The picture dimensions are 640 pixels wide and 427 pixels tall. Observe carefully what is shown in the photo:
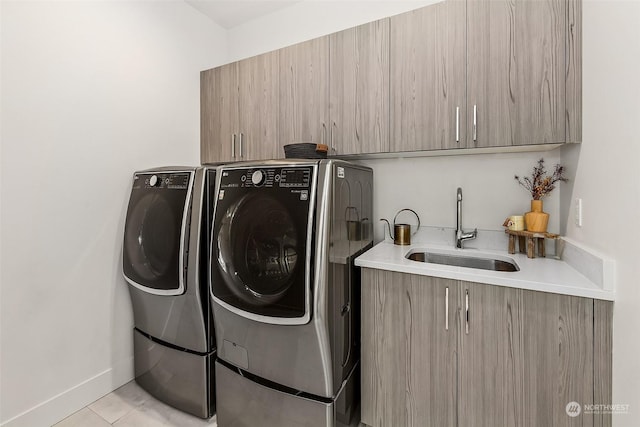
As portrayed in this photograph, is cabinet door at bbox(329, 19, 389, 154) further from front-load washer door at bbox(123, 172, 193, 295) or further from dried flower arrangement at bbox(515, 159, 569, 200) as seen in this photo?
front-load washer door at bbox(123, 172, 193, 295)

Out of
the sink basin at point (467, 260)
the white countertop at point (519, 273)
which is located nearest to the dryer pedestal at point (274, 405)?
the white countertop at point (519, 273)

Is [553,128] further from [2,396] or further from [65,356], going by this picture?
[2,396]

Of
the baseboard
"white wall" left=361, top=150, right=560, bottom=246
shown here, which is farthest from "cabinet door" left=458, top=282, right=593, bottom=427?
the baseboard

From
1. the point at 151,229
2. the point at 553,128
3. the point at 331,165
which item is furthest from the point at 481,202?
the point at 151,229

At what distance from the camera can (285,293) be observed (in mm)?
1285

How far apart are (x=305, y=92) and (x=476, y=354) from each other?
1775 mm

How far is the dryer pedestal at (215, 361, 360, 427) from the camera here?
1.32 meters

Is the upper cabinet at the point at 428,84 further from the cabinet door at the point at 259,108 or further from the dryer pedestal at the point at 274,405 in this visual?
the dryer pedestal at the point at 274,405

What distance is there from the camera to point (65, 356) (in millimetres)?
1673

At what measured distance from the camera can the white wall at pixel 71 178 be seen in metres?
1.47

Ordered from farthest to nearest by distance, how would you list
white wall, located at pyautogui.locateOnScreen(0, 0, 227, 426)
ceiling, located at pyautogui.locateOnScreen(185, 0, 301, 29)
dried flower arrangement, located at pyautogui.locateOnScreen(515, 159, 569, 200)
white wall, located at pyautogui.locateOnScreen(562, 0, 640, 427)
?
ceiling, located at pyautogui.locateOnScreen(185, 0, 301, 29) < dried flower arrangement, located at pyautogui.locateOnScreen(515, 159, 569, 200) < white wall, located at pyautogui.locateOnScreen(0, 0, 227, 426) < white wall, located at pyautogui.locateOnScreen(562, 0, 640, 427)

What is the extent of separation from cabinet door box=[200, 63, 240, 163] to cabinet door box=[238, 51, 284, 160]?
84 millimetres

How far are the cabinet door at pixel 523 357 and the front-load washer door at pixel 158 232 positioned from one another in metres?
1.50

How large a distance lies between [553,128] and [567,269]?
26.3 inches
